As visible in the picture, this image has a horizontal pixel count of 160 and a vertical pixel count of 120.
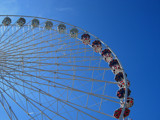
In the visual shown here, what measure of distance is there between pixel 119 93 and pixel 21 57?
8278 mm

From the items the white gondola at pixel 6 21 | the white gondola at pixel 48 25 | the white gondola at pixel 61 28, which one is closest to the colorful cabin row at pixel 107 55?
the white gondola at pixel 61 28

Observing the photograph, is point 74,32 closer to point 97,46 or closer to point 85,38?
point 85,38

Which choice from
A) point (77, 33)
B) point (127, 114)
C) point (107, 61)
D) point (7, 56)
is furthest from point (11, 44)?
point (127, 114)

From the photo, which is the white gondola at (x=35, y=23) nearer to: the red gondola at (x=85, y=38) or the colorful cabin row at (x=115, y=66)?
the red gondola at (x=85, y=38)

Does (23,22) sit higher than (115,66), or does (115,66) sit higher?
(23,22)

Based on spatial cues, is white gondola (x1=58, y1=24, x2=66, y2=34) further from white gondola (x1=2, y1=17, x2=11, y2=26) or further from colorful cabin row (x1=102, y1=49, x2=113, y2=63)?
white gondola (x1=2, y1=17, x2=11, y2=26)

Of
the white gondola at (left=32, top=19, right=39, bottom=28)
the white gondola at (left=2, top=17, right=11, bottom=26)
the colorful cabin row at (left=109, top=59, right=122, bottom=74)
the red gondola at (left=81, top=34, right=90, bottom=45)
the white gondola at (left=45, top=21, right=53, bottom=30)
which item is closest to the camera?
the colorful cabin row at (left=109, top=59, right=122, bottom=74)

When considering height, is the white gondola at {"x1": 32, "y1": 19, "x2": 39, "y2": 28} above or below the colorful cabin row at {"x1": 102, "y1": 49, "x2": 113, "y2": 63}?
above

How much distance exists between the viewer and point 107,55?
22.3 metres

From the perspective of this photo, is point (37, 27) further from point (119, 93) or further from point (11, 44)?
point (119, 93)

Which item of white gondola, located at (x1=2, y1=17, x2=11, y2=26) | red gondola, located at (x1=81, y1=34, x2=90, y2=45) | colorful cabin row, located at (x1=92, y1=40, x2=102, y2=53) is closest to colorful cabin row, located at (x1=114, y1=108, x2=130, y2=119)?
colorful cabin row, located at (x1=92, y1=40, x2=102, y2=53)

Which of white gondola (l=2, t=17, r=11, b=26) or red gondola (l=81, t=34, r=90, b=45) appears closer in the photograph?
white gondola (l=2, t=17, r=11, b=26)

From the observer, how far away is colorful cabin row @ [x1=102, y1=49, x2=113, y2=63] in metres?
22.0

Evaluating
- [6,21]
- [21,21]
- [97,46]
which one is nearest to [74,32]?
[97,46]
